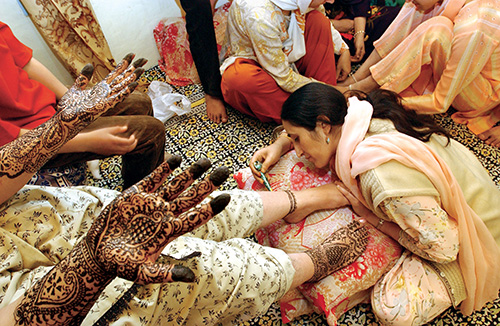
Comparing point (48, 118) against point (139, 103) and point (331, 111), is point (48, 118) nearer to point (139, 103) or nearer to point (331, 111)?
point (139, 103)

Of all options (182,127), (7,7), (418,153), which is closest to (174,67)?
(182,127)

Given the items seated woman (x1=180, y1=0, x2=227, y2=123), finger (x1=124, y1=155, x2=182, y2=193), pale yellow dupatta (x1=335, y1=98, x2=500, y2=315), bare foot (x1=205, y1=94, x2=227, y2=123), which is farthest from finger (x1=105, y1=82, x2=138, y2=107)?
bare foot (x1=205, y1=94, x2=227, y2=123)

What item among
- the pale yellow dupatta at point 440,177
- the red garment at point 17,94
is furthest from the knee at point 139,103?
the pale yellow dupatta at point 440,177

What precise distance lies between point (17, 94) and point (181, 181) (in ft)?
3.04

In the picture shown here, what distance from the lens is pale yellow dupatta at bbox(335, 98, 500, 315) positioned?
3.59 feet

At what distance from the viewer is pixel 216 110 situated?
207 centimetres

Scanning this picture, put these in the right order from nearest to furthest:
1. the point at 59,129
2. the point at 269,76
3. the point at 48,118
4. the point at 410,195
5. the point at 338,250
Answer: the point at 59,129, the point at 410,195, the point at 338,250, the point at 48,118, the point at 269,76

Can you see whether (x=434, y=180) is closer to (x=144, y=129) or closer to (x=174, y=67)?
(x=144, y=129)

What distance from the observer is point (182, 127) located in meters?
2.07

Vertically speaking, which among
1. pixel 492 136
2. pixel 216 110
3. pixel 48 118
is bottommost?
pixel 492 136

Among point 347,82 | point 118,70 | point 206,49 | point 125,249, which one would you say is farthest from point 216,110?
point 125,249

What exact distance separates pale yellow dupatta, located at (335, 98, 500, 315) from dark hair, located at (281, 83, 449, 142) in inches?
2.6

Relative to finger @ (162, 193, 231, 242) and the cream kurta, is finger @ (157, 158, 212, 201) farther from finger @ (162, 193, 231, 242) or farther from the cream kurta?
the cream kurta

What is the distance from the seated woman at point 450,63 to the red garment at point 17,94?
67.0 inches
